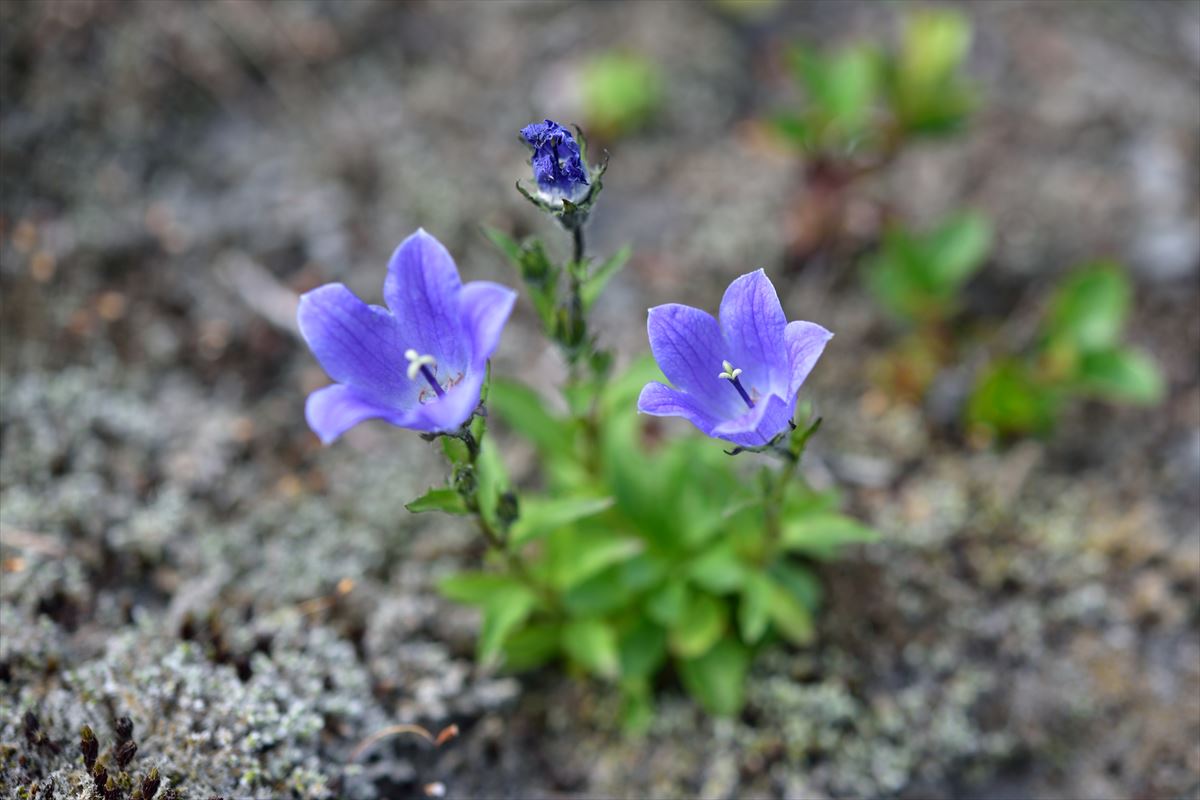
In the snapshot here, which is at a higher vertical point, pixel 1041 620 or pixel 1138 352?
→ pixel 1138 352

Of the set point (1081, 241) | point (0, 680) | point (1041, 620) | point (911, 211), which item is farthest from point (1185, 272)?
point (0, 680)

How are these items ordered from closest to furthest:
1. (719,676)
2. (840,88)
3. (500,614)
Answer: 1. (500,614)
2. (719,676)
3. (840,88)

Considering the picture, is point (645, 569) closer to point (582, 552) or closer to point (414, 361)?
point (582, 552)

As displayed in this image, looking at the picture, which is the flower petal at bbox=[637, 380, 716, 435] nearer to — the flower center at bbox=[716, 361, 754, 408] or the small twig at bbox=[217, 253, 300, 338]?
the flower center at bbox=[716, 361, 754, 408]

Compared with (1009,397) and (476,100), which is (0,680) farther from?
(1009,397)

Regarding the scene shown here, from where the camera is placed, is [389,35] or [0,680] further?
[389,35]

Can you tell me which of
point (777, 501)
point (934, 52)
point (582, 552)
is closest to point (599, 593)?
point (582, 552)

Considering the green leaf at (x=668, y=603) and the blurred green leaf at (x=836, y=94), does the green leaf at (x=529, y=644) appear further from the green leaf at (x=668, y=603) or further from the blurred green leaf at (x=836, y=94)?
the blurred green leaf at (x=836, y=94)

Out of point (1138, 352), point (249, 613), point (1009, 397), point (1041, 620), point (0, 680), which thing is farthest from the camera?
point (1138, 352)
